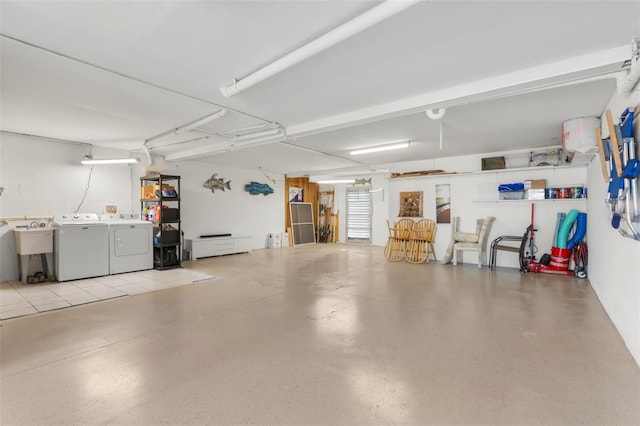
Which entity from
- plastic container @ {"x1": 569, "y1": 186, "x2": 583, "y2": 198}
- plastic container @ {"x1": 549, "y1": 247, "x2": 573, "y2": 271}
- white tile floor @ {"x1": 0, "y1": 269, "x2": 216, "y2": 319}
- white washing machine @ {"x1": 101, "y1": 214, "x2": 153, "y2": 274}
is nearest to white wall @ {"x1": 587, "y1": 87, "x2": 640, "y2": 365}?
plastic container @ {"x1": 549, "y1": 247, "x2": 573, "y2": 271}

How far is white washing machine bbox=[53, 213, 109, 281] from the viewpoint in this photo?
5059 millimetres

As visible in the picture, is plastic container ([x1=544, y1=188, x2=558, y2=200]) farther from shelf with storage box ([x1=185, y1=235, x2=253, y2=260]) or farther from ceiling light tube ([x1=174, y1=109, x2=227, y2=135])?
shelf with storage box ([x1=185, y1=235, x2=253, y2=260])

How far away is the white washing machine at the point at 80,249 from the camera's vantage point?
5.06 m

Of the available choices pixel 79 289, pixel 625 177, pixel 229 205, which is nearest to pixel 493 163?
pixel 625 177

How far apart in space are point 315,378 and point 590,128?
196 inches

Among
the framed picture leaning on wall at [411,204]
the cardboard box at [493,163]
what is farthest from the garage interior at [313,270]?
the framed picture leaning on wall at [411,204]

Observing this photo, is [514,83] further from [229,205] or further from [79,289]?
[229,205]

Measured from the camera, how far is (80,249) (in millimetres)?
5246

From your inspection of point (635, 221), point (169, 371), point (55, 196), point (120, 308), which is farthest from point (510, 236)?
point (55, 196)

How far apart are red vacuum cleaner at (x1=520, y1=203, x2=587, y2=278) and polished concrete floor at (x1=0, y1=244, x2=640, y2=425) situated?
1522 mm

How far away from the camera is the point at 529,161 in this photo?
6.59m

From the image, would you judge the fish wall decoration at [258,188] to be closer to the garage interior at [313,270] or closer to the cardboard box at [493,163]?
the garage interior at [313,270]

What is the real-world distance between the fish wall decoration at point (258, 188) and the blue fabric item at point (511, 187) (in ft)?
22.1

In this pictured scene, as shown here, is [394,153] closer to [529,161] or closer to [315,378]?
[529,161]
